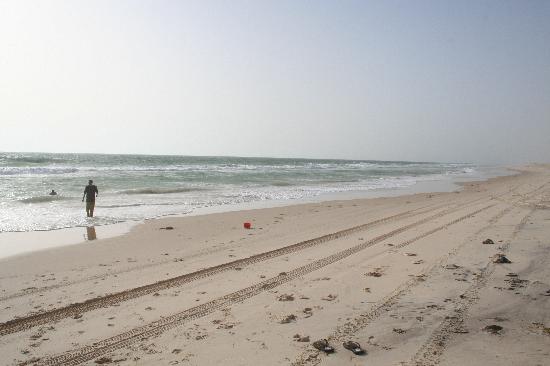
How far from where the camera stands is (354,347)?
12.4 feet

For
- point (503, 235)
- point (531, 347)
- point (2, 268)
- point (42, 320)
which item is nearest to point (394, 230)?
point (503, 235)

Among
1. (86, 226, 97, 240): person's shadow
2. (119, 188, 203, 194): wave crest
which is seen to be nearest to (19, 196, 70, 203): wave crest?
(119, 188, 203, 194): wave crest

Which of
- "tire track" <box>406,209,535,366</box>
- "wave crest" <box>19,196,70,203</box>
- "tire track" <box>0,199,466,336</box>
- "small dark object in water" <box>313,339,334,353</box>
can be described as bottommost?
"wave crest" <box>19,196,70,203</box>

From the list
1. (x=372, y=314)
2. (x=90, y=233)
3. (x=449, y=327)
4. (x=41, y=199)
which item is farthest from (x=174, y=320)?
(x=41, y=199)

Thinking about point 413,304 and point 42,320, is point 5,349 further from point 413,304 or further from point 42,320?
point 413,304

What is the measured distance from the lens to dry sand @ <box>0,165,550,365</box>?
3.82 m

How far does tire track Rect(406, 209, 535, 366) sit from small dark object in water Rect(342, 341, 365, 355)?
45 centimetres

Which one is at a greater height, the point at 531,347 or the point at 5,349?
the point at 531,347

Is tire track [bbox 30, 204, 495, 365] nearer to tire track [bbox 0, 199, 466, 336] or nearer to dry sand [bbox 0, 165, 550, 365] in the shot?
dry sand [bbox 0, 165, 550, 365]

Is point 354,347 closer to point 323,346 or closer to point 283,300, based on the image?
point 323,346

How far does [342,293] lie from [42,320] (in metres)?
3.87

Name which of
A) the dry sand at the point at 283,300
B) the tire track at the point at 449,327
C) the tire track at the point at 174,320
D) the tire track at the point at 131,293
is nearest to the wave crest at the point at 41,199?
the dry sand at the point at 283,300

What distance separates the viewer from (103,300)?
5.36 meters

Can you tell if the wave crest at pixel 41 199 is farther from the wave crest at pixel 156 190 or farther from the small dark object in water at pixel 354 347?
the small dark object in water at pixel 354 347
